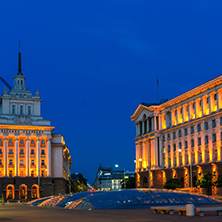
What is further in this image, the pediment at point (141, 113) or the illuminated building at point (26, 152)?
Answer: the illuminated building at point (26, 152)

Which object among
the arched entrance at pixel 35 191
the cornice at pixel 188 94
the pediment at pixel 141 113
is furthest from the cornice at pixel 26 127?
the cornice at pixel 188 94

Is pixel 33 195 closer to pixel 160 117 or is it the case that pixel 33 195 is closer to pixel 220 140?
pixel 160 117

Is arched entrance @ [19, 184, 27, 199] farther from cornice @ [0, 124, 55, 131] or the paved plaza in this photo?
the paved plaza

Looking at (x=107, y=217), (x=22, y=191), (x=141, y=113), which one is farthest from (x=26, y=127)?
(x=107, y=217)

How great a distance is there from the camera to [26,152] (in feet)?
465

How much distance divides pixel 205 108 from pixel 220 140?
34.0 feet

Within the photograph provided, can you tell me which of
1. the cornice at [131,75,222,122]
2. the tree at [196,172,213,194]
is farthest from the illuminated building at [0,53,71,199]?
the tree at [196,172,213,194]

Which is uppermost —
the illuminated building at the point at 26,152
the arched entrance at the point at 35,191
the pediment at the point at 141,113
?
the pediment at the point at 141,113

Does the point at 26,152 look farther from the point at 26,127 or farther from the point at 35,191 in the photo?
the point at 35,191

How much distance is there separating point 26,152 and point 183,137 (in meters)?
53.6

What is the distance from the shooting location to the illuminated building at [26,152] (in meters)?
138

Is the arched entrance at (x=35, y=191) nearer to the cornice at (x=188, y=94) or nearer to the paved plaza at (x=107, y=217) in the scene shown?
the cornice at (x=188, y=94)

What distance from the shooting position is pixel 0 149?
5487 inches

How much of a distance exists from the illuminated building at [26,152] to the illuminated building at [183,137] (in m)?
27.5
